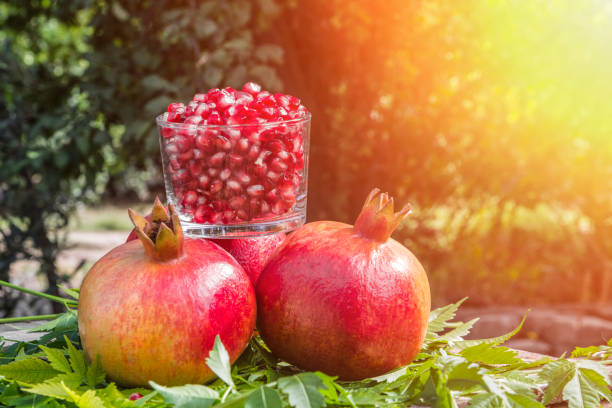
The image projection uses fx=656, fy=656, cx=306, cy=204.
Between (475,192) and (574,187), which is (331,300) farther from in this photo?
(574,187)

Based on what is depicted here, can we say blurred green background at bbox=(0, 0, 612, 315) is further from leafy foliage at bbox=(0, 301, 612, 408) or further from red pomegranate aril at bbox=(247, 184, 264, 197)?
leafy foliage at bbox=(0, 301, 612, 408)

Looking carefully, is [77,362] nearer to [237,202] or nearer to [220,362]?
[220,362]

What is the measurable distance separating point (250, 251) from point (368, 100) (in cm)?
166

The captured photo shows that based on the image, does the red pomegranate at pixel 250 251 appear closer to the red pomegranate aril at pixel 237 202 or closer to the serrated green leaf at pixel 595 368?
the red pomegranate aril at pixel 237 202

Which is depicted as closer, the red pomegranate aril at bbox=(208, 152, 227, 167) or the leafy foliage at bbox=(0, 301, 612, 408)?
the leafy foliage at bbox=(0, 301, 612, 408)

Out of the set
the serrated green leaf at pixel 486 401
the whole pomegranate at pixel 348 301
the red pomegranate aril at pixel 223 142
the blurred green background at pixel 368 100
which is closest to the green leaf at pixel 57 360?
the whole pomegranate at pixel 348 301

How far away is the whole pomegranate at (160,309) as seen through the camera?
1000 millimetres

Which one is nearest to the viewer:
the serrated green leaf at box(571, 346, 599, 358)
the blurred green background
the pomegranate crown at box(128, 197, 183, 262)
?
the pomegranate crown at box(128, 197, 183, 262)

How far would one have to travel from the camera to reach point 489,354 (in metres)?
1.14

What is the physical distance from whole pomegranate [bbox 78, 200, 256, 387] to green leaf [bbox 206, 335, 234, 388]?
50mm

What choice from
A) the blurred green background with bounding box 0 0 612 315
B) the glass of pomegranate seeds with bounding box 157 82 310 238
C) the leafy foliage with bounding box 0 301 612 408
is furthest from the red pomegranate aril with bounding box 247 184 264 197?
the blurred green background with bounding box 0 0 612 315

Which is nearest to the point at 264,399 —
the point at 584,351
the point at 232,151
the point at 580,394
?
the point at 232,151

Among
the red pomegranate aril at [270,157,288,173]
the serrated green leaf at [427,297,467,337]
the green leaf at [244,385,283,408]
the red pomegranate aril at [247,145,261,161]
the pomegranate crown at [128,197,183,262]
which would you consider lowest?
the serrated green leaf at [427,297,467,337]

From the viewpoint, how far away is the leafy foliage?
936 mm
